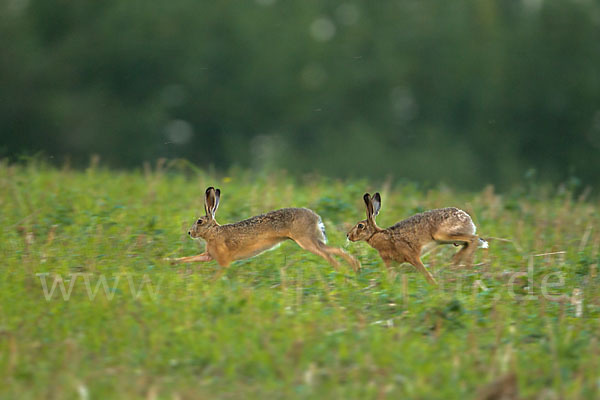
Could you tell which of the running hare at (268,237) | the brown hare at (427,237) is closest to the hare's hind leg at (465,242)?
the brown hare at (427,237)

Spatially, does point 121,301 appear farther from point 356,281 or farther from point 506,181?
point 506,181

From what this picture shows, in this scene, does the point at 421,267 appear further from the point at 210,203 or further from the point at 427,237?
the point at 210,203

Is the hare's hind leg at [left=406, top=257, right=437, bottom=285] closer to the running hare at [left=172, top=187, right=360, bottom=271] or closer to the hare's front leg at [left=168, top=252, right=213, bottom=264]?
the running hare at [left=172, top=187, right=360, bottom=271]

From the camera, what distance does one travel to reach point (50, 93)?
3067 centimetres

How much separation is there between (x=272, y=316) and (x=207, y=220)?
252cm

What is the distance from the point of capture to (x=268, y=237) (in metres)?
8.72

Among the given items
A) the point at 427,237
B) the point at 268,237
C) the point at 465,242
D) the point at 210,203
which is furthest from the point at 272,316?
the point at 465,242

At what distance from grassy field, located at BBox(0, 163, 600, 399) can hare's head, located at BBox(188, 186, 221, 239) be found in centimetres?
33

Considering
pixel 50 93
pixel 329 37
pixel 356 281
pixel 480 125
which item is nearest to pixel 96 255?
pixel 356 281

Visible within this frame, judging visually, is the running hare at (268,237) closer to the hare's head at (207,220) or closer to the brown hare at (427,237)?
the hare's head at (207,220)

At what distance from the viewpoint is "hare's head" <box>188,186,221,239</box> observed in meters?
9.04

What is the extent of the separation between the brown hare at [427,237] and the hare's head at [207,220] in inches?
64.6

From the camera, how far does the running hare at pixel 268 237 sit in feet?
28.2

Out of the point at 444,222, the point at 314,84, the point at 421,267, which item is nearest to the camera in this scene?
the point at 421,267
